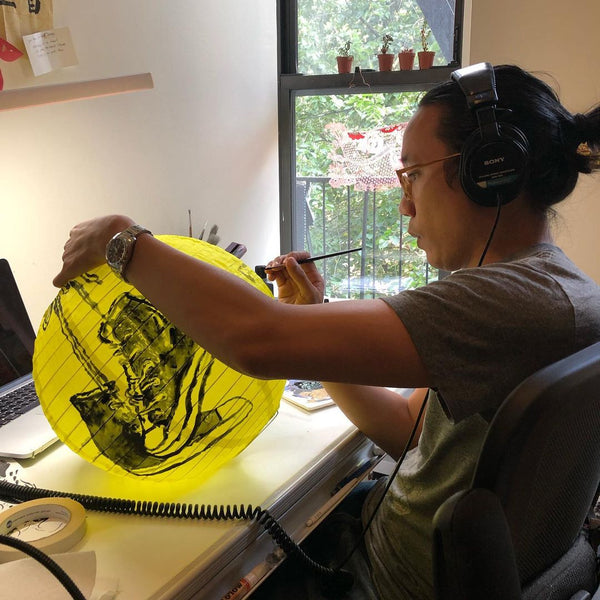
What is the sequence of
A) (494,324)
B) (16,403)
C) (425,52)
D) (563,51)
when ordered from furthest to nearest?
(425,52) < (563,51) < (16,403) < (494,324)

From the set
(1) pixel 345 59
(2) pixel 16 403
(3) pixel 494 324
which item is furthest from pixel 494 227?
(1) pixel 345 59

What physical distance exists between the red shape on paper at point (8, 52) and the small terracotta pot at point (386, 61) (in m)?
1.20

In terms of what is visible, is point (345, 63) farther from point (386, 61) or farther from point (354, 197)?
point (354, 197)

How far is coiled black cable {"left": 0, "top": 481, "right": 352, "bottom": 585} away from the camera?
79 centimetres

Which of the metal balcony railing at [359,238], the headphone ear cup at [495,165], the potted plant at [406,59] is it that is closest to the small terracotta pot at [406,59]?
the potted plant at [406,59]

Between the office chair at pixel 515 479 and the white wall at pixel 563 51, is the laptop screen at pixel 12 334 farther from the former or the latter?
the white wall at pixel 563 51

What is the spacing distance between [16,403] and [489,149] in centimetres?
90

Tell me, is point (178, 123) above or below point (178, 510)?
above

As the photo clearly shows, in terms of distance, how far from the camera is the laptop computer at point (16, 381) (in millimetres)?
1001

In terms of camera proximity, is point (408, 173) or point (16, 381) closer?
point (408, 173)

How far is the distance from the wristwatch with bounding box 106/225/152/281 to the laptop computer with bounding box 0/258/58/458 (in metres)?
0.38

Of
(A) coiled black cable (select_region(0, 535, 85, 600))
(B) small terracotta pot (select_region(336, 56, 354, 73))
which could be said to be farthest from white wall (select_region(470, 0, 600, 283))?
(A) coiled black cable (select_region(0, 535, 85, 600))

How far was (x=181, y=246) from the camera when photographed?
828 mm

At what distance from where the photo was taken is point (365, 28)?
83.1 inches
